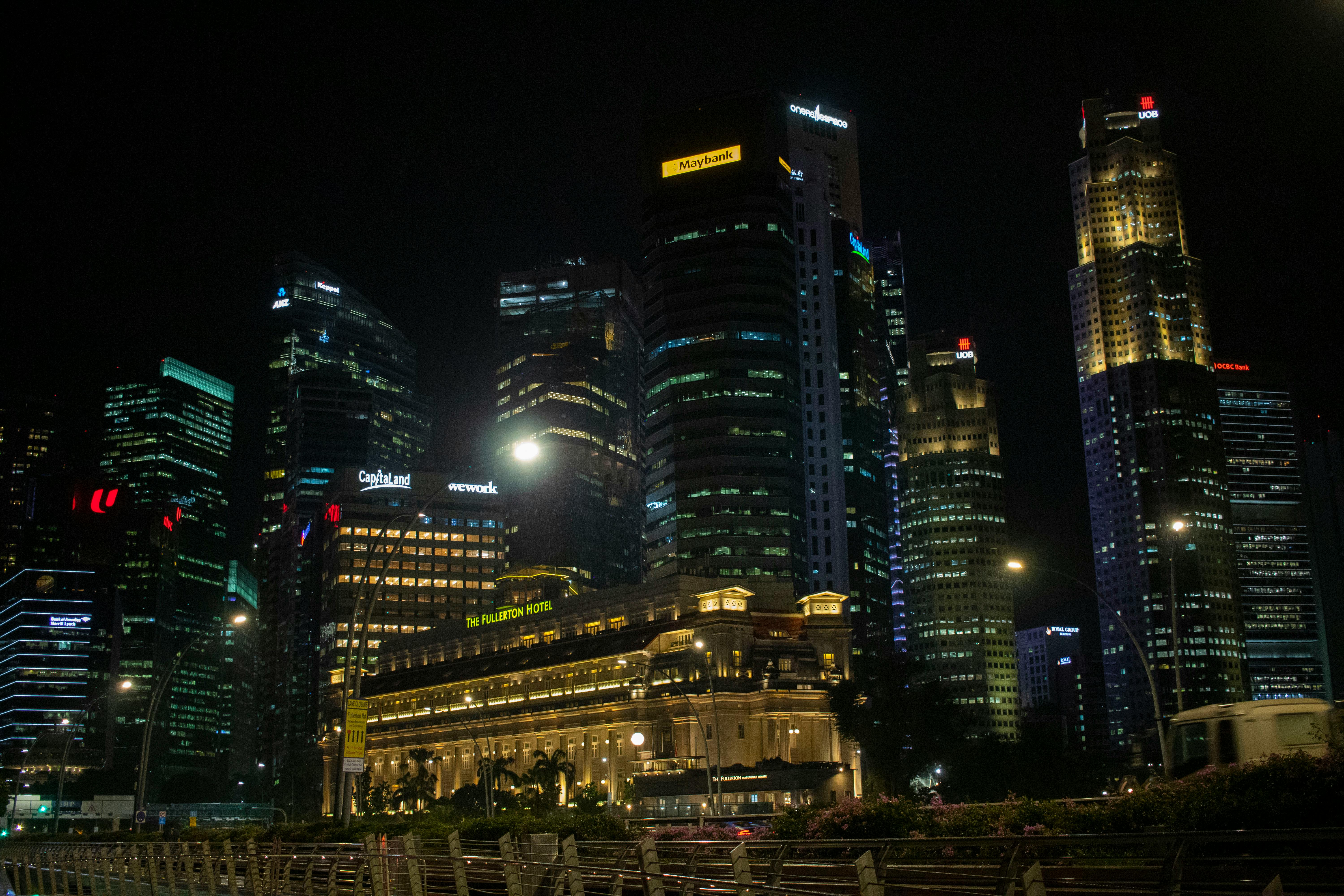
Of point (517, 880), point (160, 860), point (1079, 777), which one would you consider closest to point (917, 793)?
point (1079, 777)

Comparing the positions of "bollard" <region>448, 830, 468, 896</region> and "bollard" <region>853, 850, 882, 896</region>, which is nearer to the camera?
"bollard" <region>853, 850, 882, 896</region>

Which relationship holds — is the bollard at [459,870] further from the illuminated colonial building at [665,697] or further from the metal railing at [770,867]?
the illuminated colonial building at [665,697]

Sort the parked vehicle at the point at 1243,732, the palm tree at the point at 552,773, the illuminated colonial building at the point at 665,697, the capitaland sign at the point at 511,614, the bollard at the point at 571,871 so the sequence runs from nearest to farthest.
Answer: the bollard at the point at 571,871
the parked vehicle at the point at 1243,732
the illuminated colonial building at the point at 665,697
the palm tree at the point at 552,773
the capitaland sign at the point at 511,614

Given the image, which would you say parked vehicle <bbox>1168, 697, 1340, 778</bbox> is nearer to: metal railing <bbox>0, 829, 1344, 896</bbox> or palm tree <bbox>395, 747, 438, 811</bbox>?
metal railing <bbox>0, 829, 1344, 896</bbox>

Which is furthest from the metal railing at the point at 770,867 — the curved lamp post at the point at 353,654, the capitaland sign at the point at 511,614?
the capitaland sign at the point at 511,614

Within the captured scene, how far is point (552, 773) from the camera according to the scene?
5591 inches

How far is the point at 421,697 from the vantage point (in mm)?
192500

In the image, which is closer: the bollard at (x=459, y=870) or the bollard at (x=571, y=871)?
the bollard at (x=571, y=871)

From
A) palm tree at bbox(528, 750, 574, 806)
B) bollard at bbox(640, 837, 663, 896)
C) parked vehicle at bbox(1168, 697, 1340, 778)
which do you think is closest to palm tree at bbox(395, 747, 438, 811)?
palm tree at bbox(528, 750, 574, 806)

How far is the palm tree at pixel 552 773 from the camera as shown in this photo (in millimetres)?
139500

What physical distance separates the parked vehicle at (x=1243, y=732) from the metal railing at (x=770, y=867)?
21253mm

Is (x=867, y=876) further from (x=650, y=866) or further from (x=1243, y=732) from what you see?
(x=1243, y=732)

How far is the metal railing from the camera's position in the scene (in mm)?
14125

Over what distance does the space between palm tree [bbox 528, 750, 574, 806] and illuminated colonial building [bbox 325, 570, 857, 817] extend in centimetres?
456
